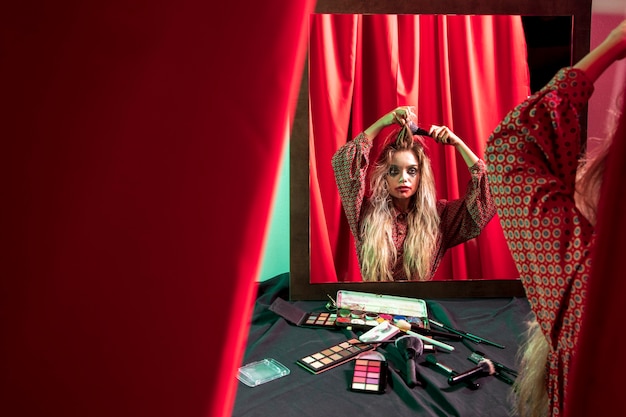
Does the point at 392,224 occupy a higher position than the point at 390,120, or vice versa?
the point at 390,120

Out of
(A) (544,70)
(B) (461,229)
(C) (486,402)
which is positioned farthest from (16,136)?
(A) (544,70)

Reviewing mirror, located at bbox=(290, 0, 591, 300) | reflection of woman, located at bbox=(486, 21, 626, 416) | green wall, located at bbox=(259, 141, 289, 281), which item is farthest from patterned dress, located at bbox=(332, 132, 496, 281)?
reflection of woman, located at bbox=(486, 21, 626, 416)

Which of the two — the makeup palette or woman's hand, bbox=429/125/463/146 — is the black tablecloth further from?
woman's hand, bbox=429/125/463/146

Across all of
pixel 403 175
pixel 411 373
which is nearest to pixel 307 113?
pixel 403 175

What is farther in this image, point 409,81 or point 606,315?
point 409,81

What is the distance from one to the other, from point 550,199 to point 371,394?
1.86 ft

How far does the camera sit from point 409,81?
1.56 meters

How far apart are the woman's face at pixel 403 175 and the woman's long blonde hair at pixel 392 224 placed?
1 centimetres

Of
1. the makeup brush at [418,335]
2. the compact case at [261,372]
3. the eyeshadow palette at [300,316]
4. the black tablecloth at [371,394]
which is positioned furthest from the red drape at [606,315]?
the eyeshadow palette at [300,316]

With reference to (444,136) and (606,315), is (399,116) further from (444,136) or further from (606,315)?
(606,315)

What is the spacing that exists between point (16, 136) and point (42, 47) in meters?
0.01

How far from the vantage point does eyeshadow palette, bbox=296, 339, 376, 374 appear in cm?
107

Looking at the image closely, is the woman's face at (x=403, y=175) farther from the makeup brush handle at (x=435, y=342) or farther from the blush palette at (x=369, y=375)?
the blush palette at (x=369, y=375)

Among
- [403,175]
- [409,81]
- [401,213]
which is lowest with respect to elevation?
[401,213]
